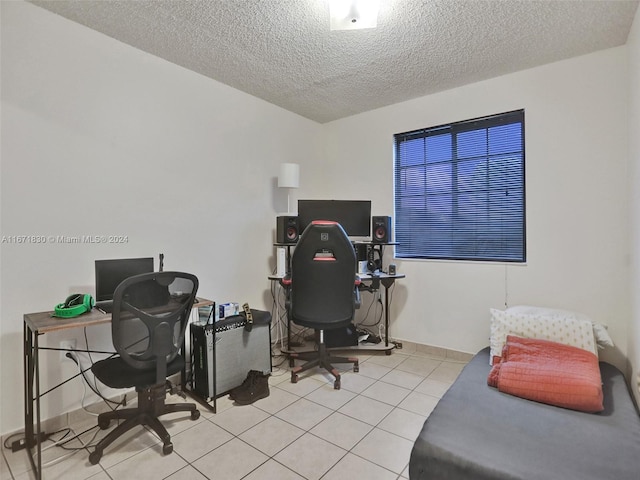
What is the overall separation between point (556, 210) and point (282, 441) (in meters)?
2.83

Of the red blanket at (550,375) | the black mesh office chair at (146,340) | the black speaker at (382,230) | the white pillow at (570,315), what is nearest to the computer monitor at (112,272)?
the black mesh office chair at (146,340)

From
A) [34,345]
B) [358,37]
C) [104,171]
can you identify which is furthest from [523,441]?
[104,171]

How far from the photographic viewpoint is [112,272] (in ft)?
7.52

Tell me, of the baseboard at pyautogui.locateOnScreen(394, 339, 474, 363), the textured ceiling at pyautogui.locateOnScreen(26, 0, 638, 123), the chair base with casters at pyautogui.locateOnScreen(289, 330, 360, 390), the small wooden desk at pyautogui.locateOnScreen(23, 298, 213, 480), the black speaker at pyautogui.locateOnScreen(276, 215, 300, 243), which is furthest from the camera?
the black speaker at pyautogui.locateOnScreen(276, 215, 300, 243)

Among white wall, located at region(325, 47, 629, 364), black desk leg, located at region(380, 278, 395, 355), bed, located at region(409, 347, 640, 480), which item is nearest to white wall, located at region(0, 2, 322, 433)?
black desk leg, located at region(380, 278, 395, 355)

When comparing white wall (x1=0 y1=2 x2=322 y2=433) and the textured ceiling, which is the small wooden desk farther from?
the textured ceiling

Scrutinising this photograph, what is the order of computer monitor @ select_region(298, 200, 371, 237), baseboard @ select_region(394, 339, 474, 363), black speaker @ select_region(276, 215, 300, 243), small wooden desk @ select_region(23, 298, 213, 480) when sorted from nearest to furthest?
small wooden desk @ select_region(23, 298, 213, 480)
baseboard @ select_region(394, 339, 474, 363)
black speaker @ select_region(276, 215, 300, 243)
computer monitor @ select_region(298, 200, 371, 237)

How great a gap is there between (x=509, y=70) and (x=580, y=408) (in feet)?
9.01

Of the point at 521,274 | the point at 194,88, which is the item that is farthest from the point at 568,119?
the point at 194,88

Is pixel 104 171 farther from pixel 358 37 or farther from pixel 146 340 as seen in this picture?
pixel 358 37

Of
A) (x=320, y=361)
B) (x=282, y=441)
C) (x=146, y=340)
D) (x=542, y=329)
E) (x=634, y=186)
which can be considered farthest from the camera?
(x=320, y=361)

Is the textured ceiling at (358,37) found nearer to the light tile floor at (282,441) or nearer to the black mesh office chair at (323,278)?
the black mesh office chair at (323,278)

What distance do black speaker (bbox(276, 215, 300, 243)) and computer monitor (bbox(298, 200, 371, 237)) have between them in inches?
4.6

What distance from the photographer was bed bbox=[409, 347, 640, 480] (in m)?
1.35
